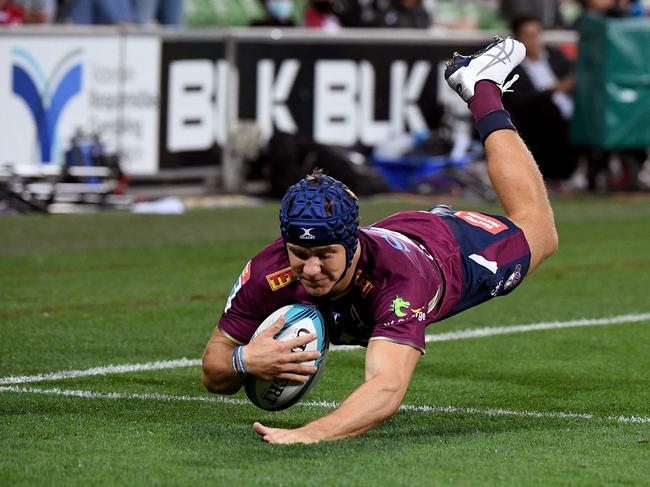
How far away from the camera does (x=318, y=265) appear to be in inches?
235

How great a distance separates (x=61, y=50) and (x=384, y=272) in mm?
9818

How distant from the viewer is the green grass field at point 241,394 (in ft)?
18.4

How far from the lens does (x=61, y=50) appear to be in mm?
15320

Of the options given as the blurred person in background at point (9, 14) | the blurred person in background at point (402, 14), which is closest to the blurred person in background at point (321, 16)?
the blurred person in background at point (402, 14)

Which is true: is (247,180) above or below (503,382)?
below

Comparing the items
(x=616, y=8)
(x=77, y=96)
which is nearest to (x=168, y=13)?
(x=77, y=96)

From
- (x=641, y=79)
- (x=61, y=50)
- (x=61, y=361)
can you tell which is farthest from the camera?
(x=641, y=79)

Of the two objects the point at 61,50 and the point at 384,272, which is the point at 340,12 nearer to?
the point at 61,50

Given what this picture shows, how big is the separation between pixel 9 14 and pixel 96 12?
0.98 metres

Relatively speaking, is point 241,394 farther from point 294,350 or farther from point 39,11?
point 39,11

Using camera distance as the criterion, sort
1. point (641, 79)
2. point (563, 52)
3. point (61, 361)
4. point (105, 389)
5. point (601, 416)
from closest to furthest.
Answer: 1. point (601, 416)
2. point (105, 389)
3. point (61, 361)
4. point (641, 79)
5. point (563, 52)

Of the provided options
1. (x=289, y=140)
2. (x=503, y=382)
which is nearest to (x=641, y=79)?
(x=289, y=140)

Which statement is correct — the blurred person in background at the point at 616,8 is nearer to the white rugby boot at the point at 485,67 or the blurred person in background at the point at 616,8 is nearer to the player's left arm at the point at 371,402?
the white rugby boot at the point at 485,67

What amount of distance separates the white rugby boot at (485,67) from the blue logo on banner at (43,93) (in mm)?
7747
